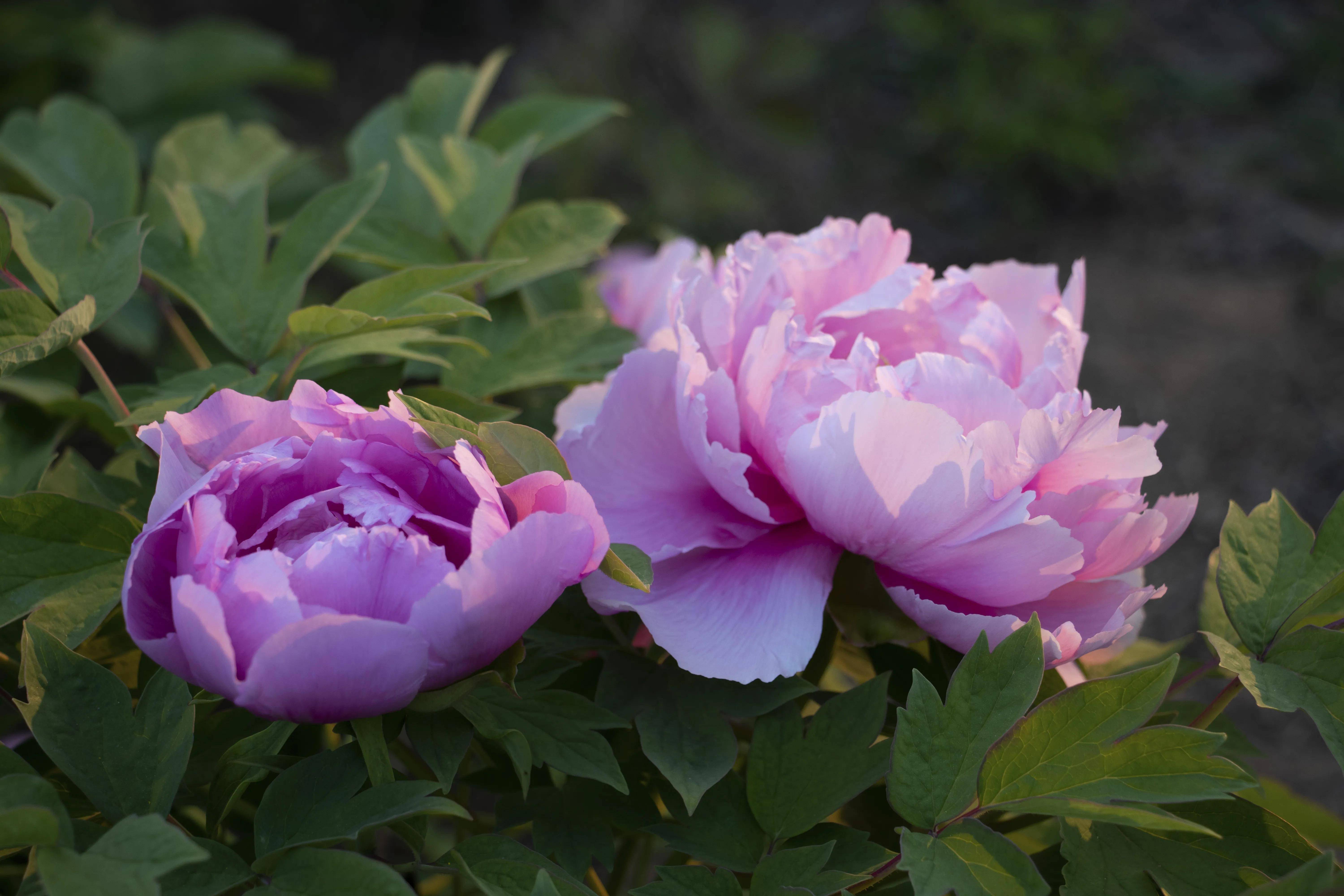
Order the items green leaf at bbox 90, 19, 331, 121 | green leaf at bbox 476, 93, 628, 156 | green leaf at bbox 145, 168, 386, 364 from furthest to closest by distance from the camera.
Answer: green leaf at bbox 90, 19, 331, 121 → green leaf at bbox 476, 93, 628, 156 → green leaf at bbox 145, 168, 386, 364

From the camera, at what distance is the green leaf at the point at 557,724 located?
15.5 inches

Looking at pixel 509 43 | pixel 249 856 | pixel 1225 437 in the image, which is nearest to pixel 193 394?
pixel 249 856

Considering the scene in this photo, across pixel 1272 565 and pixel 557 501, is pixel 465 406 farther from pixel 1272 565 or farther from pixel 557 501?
pixel 1272 565

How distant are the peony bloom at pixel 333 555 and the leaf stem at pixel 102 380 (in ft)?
0.33

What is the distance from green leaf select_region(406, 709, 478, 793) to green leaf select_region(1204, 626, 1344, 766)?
0.28m

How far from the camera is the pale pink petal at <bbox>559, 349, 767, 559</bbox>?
46 centimetres

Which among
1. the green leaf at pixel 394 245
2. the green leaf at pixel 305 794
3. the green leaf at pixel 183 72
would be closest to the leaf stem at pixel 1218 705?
the green leaf at pixel 305 794

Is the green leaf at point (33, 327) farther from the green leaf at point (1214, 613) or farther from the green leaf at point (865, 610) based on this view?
the green leaf at point (1214, 613)

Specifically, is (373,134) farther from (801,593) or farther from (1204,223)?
(1204,223)

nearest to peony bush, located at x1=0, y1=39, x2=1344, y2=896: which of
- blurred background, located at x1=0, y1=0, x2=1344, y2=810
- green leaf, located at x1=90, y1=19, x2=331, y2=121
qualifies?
green leaf, located at x1=90, y1=19, x2=331, y2=121

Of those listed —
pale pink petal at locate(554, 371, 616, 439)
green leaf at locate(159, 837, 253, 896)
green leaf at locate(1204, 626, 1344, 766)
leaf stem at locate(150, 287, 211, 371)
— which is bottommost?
green leaf at locate(159, 837, 253, 896)

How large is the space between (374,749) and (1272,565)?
0.38 meters

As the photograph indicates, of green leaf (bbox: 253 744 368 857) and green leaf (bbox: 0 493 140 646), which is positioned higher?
green leaf (bbox: 0 493 140 646)

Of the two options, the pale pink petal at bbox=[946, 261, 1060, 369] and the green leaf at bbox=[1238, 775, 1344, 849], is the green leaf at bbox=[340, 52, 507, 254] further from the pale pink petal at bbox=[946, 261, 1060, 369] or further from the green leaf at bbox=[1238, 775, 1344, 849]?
the green leaf at bbox=[1238, 775, 1344, 849]
